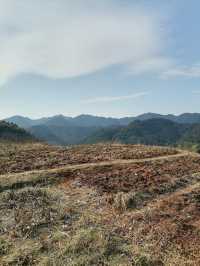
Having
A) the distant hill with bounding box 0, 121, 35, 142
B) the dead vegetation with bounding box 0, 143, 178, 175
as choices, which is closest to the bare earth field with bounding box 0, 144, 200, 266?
the dead vegetation with bounding box 0, 143, 178, 175

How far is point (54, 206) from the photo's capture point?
2305cm

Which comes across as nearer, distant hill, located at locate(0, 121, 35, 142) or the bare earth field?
the bare earth field

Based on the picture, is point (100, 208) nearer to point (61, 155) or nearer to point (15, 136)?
point (61, 155)

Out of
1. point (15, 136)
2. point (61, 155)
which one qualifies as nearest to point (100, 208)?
point (61, 155)

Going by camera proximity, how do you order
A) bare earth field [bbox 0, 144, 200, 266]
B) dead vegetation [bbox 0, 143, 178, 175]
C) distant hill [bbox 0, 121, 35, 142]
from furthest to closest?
distant hill [bbox 0, 121, 35, 142] → dead vegetation [bbox 0, 143, 178, 175] → bare earth field [bbox 0, 144, 200, 266]

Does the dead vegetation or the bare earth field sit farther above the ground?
the dead vegetation

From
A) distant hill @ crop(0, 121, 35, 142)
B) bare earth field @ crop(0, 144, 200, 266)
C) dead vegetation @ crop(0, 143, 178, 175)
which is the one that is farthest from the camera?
distant hill @ crop(0, 121, 35, 142)

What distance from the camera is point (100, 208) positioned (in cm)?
2316

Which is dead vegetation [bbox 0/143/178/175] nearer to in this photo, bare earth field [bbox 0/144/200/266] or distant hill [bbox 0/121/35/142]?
bare earth field [bbox 0/144/200/266]

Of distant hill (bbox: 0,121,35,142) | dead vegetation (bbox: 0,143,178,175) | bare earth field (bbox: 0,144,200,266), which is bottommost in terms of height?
bare earth field (bbox: 0,144,200,266)

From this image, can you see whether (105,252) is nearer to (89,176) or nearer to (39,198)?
(39,198)

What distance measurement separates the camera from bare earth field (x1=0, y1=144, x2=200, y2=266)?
58.1ft

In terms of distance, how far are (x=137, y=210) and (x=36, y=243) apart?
6949 millimetres

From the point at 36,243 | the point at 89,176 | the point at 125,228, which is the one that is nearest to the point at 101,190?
the point at 89,176
